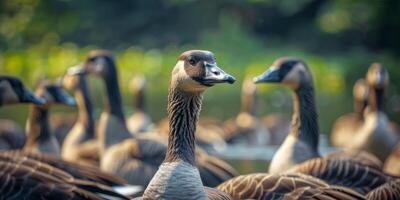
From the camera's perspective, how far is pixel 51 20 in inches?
1682

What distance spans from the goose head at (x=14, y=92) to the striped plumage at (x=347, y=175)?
310cm

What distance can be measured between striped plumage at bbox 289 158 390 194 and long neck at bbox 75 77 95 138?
19.5ft

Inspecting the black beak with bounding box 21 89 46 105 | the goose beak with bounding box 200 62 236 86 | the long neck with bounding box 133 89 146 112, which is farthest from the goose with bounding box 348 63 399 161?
the long neck with bounding box 133 89 146 112

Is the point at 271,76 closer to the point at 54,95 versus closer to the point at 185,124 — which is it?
the point at 185,124

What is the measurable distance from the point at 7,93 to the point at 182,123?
3875mm

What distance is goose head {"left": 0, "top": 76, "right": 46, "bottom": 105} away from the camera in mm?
8320

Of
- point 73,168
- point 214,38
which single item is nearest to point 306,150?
point 73,168

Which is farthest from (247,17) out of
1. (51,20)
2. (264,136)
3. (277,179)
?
(277,179)

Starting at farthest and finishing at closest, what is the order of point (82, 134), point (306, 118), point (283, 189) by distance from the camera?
point (82, 134)
point (306, 118)
point (283, 189)

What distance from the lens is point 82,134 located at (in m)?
11.9

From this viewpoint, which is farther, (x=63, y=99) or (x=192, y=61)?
(x=63, y=99)

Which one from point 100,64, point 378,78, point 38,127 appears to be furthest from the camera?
point 100,64

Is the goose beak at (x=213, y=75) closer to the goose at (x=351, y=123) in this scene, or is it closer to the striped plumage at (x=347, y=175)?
the striped plumage at (x=347, y=175)

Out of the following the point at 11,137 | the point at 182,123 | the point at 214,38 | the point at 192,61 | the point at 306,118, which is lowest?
the point at 11,137
